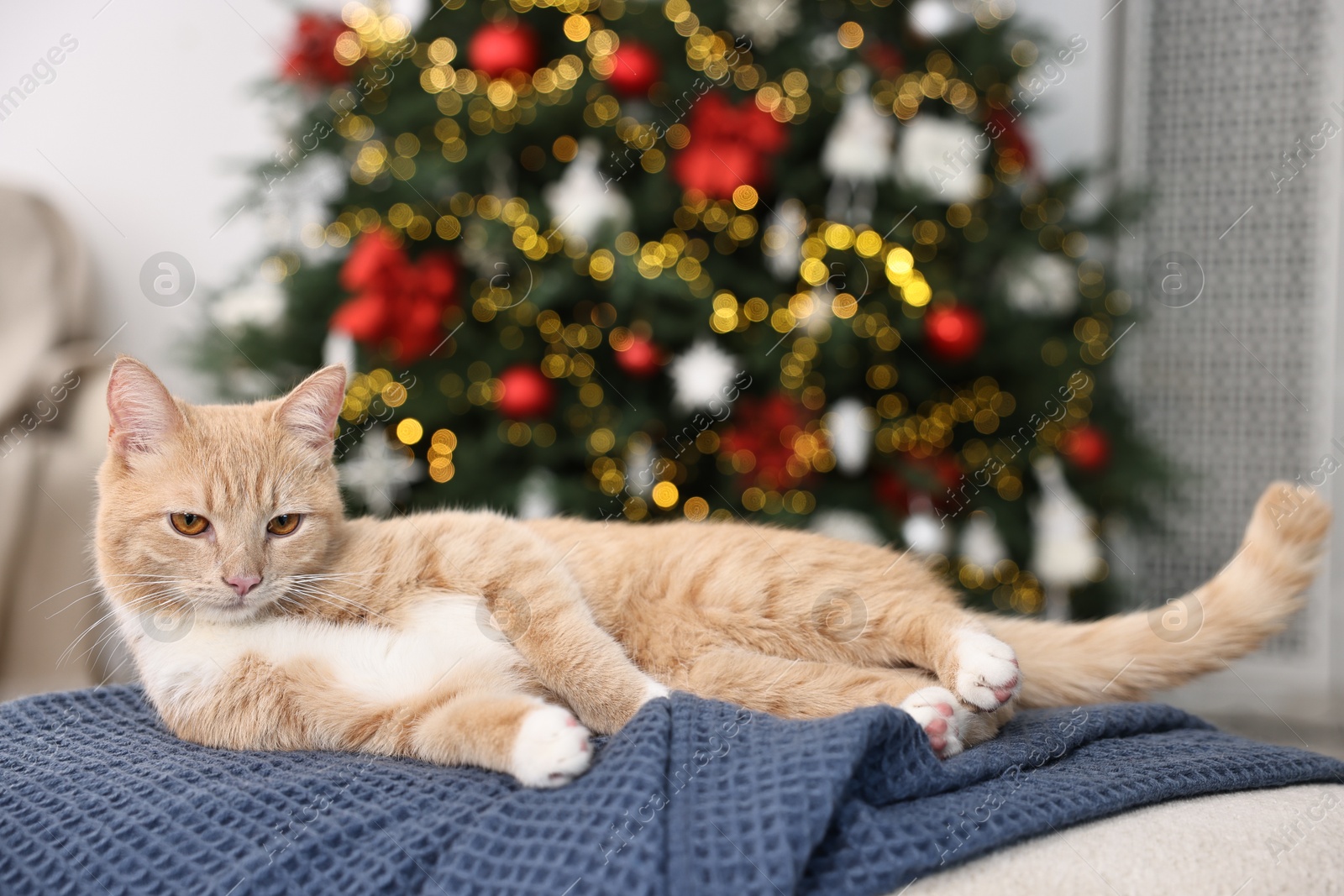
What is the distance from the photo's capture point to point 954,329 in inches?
90.7

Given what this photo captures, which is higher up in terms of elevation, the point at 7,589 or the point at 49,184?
the point at 49,184

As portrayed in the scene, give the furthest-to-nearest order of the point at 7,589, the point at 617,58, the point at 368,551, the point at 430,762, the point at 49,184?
the point at 49,184 → the point at 7,589 → the point at 617,58 → the point at 368,551 → the point at 430,762

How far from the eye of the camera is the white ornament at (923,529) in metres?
2.33

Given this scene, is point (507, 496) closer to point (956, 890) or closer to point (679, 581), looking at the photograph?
point (679, 581)

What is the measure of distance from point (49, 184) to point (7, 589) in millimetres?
1473

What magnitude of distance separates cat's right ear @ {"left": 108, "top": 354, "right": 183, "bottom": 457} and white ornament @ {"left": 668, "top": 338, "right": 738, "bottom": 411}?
50.1 inches

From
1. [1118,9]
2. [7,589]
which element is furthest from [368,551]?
[1118,9]

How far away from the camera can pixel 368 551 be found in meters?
1.19

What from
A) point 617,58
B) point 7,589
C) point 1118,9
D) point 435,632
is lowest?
point 7,589

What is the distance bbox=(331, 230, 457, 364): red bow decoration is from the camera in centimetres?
225

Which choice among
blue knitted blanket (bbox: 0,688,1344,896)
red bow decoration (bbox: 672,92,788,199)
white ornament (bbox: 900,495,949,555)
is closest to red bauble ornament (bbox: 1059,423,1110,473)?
white ornament (bbox: 900,495,949,555)

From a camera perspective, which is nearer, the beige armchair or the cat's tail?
the cat's tail

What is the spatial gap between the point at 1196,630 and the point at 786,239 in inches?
55.4

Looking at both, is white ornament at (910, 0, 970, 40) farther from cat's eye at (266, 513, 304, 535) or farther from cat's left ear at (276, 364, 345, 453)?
cat's eye at (266, 513, 304, 535)
